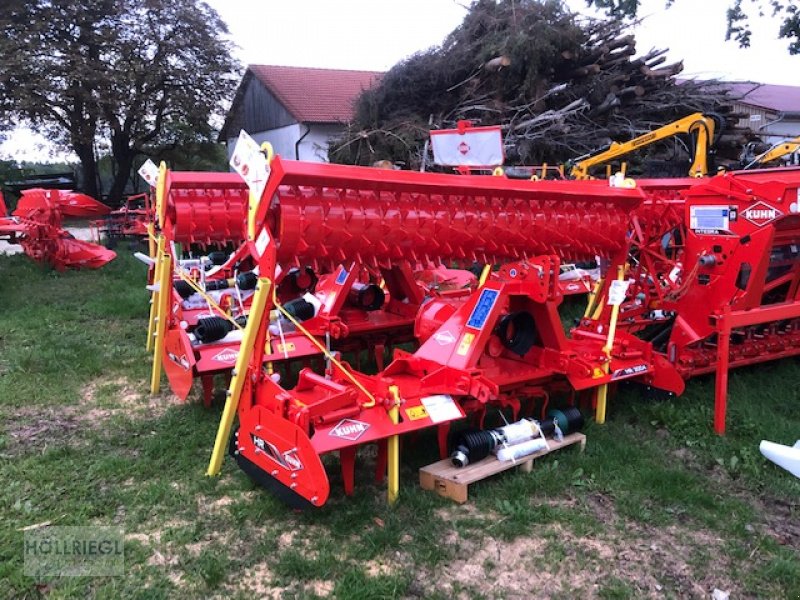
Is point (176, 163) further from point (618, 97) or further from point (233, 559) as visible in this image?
point (233, 559)

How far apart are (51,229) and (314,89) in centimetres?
1689

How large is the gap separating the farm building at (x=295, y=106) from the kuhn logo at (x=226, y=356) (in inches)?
720

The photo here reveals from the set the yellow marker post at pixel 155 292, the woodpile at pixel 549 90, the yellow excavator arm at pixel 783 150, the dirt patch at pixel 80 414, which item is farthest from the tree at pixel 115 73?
the yellow excavator arm at pixel 783 150

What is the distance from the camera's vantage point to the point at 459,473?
3.99 metres

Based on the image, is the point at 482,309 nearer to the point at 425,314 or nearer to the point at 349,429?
the point at 425,314

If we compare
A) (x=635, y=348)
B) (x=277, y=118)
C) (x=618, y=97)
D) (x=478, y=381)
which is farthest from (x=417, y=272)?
(x=277, y=118)

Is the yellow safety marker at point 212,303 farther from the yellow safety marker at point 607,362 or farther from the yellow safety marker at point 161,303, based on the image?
the yellow safety marker at point 607,362

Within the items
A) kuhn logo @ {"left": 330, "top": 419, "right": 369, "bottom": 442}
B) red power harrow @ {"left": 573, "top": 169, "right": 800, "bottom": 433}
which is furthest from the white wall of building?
kuhn logo @ {"left": 330, "top": 419, "right": 369, "bottom": 442}

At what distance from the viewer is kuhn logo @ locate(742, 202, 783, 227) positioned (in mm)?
4812

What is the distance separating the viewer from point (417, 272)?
797cm

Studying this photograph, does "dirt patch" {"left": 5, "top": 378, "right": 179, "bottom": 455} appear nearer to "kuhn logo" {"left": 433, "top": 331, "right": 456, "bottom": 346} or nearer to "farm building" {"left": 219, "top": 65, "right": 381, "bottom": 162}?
"kuhn logo" {"left": 433, "top": 331, "right": 456, "bottom": 346}

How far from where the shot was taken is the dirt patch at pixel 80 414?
16.3 ft

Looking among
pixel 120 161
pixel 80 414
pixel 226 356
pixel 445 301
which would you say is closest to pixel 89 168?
pixel 120 161

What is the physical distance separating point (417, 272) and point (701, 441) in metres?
4.09
